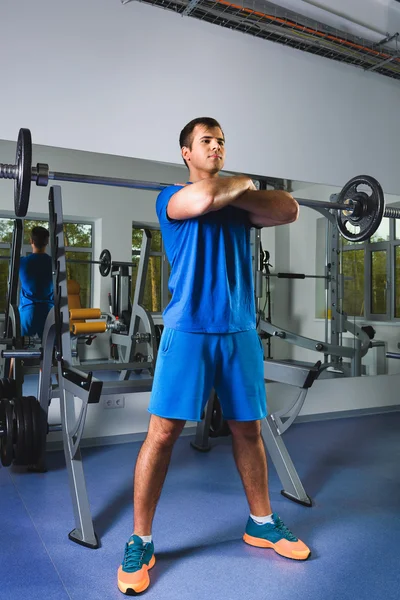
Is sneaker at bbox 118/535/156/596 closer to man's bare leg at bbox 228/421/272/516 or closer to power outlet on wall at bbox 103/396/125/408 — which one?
man's bare leg at bbox 228/421/272/516

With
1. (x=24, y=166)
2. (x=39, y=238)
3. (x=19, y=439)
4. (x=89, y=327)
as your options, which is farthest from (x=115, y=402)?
(x=24, y=166)

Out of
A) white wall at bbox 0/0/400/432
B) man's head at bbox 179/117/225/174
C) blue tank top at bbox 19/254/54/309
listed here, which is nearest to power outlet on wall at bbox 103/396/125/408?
blue tank top at bbox 19/254/54/309

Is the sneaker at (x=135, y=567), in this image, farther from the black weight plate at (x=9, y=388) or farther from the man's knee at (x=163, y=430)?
the black weight plate at (x=9, y=388)

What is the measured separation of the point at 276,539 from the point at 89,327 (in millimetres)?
1900

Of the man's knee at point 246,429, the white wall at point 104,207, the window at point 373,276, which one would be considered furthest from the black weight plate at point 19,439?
the window at point 373,276

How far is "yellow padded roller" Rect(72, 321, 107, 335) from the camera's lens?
3.24m

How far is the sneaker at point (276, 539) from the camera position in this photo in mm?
1773

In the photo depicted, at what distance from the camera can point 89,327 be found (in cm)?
327

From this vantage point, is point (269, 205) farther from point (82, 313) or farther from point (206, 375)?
point (82, 313)

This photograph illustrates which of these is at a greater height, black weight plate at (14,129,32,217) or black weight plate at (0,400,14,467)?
black weight plate at (14,129,32,217)

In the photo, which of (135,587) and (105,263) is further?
(105,263)

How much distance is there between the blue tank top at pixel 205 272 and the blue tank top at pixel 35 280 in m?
1.64

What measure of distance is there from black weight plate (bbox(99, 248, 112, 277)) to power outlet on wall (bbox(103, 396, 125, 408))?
81 centimetres

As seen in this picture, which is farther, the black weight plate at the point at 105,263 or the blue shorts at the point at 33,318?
the black weight plate at the point at 105,263
